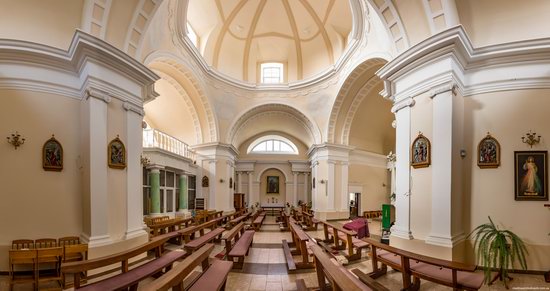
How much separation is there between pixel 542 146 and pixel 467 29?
9.74ft

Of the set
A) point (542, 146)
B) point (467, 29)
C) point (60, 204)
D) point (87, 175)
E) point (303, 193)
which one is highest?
point (467, 29)

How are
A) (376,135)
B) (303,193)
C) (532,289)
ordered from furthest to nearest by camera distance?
1. (303,193)
2. (376,135)
3. (532,289)

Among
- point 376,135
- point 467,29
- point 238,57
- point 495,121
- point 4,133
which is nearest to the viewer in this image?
point 4,133

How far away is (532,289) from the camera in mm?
4633

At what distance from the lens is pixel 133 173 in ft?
20.9

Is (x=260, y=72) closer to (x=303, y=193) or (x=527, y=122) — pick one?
(x=303, y=193)

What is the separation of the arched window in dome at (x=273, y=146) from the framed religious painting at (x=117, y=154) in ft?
57.8

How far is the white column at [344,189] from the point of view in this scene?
15867 mm

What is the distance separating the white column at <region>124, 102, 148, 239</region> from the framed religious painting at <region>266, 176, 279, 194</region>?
17336 millimetres

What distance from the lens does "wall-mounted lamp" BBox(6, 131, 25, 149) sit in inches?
214

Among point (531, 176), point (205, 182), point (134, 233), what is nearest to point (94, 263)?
point (134, 233)

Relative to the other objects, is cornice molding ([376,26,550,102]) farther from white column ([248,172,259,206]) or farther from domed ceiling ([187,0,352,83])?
white column ([248,172,259,206])

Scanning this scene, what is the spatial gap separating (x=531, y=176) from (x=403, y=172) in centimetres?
238

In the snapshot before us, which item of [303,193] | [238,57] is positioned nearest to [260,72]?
[238,57]
